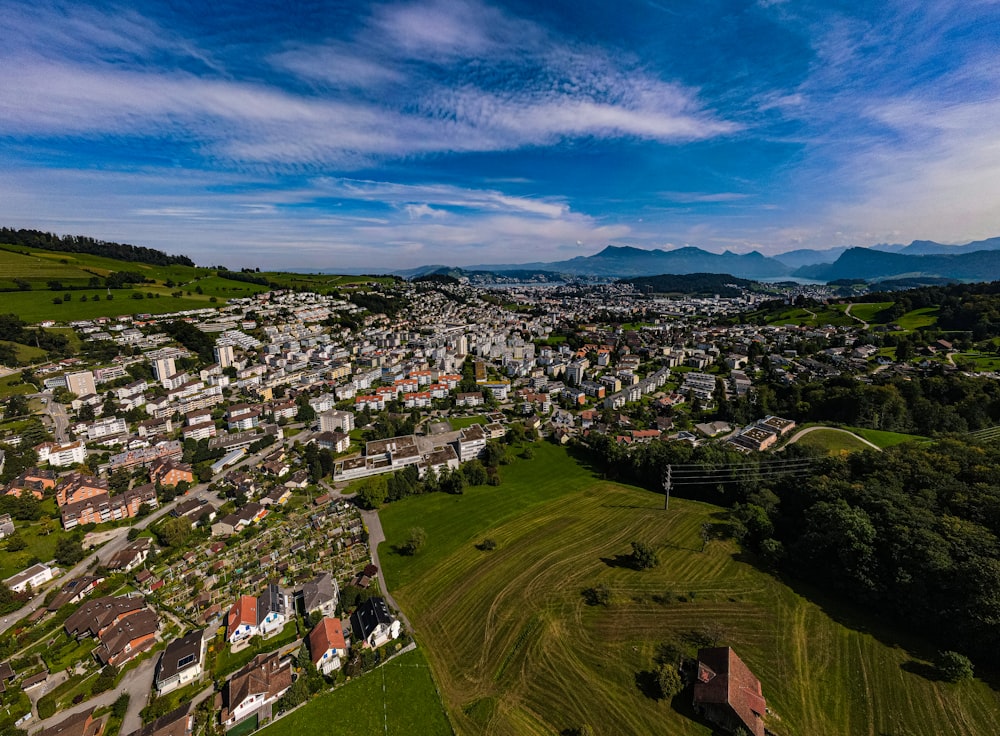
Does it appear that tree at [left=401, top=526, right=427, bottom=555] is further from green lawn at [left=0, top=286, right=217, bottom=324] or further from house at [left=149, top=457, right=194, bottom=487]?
green lawn at [left=0, top=286, right=217, bottom=324]

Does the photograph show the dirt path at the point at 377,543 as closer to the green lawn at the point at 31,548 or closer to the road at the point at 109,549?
the road at the point at 109,549

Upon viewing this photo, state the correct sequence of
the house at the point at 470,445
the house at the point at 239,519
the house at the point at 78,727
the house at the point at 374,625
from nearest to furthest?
1. the house at the point at 78,727
2. the house at the point at 374,625
3. the house at the point at 239,519
4. the house at the point at 470,445

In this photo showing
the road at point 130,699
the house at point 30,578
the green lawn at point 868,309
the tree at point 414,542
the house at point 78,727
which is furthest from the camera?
the green lawn at point 868,309

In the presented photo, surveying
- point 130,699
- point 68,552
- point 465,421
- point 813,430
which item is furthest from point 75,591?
point 813,430

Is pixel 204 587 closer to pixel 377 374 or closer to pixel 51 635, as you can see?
pixel 51 635

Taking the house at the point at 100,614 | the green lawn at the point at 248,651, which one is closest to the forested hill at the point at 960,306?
the green lawn at the point at 248,651

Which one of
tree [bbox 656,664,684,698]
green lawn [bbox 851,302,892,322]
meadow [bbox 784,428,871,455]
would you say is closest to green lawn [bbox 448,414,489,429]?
meadow [bbox 784,428,871,455]

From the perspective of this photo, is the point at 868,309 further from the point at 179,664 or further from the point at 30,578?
the point at 30,578

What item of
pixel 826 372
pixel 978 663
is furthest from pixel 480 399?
pixel 826 372
